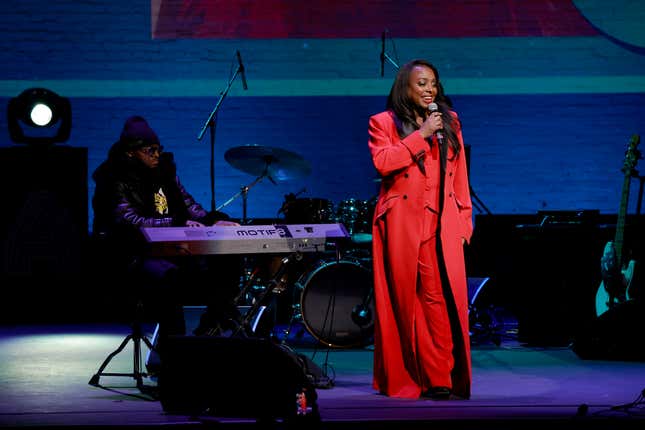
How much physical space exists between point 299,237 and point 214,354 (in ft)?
3.87

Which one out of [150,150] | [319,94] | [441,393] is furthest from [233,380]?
[319,94]

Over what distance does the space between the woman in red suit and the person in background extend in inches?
34.0

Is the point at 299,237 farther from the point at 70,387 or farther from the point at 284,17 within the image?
the point at 284,17

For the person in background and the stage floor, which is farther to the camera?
the person in background

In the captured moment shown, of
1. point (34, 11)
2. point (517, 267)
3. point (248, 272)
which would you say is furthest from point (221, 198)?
point (517, 267)

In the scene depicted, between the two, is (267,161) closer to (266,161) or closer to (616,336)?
(266,161)

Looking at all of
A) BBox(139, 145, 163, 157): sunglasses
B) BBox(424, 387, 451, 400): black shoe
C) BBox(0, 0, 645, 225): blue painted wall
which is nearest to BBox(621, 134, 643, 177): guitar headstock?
BBox(0, 0, 645, 225): blue painted wall

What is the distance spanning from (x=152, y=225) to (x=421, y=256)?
1.53 metres

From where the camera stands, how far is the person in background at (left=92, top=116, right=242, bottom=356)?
537 centimetres

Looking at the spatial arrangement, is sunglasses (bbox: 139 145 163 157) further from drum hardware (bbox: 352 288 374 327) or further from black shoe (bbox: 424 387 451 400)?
drum hardware (bbox: 352 288 374 327)

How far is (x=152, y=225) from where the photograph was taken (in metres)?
5.52

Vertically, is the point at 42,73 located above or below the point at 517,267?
above

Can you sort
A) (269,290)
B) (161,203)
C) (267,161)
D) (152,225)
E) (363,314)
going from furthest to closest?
1. (267,161)
2. (363,314)
3. (161,203)
4. (152,225)
5. (269,290)

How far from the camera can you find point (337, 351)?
24.6 feet
